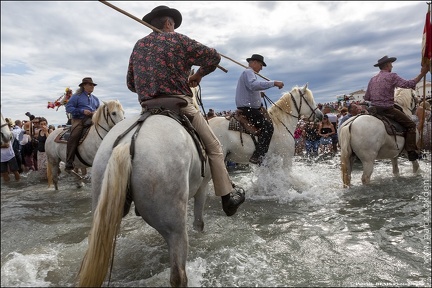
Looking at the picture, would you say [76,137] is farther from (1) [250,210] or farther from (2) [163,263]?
(2) [163,263]

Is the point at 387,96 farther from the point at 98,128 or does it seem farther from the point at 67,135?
the point at 67,135

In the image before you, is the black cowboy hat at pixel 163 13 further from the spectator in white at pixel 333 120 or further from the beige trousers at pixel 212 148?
the spectator in white at pixel 333 120

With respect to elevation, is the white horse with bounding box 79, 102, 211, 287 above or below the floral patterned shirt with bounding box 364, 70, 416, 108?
below

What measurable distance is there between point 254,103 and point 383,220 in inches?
132

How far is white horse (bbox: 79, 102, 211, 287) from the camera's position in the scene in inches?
89.4

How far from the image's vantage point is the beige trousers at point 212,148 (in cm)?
333

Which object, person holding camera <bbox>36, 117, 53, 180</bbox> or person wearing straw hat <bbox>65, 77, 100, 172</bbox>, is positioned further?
person holding camera <bbox>36, 117, 53, 180</bbox>

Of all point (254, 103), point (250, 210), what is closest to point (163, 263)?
point (250, 210)

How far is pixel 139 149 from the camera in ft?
7.83

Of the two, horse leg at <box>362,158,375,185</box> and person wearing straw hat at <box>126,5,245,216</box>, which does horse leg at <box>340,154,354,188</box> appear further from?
person wearing straw hat at <box>126,5,245,216</box>

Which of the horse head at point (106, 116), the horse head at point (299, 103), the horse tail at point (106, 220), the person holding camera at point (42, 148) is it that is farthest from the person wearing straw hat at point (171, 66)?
the person holding camera at point (42, 148)

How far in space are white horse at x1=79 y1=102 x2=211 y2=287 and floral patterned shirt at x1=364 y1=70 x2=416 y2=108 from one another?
570 centimetres

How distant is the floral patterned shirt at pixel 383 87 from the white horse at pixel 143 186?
18.7 ft

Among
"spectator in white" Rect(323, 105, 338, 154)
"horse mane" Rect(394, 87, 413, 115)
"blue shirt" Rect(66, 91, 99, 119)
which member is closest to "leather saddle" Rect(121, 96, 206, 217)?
"blue shirt" Rect(66, 91, 99, 119)
